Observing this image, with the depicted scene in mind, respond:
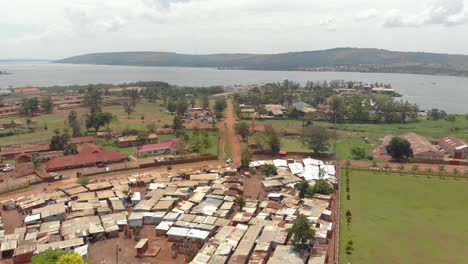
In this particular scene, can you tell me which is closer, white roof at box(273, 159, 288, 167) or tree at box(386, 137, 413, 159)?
white roof at box(273, 159, 288, 167)

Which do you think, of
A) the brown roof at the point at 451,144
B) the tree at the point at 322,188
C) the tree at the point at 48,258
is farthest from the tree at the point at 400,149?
the tree at the point at 48,258

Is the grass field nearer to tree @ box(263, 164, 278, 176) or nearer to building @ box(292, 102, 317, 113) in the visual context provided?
tree @ box(263, 164, 278, 176)

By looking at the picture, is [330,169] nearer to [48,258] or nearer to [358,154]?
[358,154]

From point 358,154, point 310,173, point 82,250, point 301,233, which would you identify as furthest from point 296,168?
point 82,250

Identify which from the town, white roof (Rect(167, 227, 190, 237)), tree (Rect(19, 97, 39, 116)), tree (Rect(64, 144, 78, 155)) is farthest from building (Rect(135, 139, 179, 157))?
tree (Rect(19, 97, 39, 116))

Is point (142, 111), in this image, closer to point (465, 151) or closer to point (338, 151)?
point (338, 151)

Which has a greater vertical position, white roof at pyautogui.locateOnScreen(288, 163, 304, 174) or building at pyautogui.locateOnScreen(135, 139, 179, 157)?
building at pyautogui.locateOnScreen(135, 139, 179, 157)
